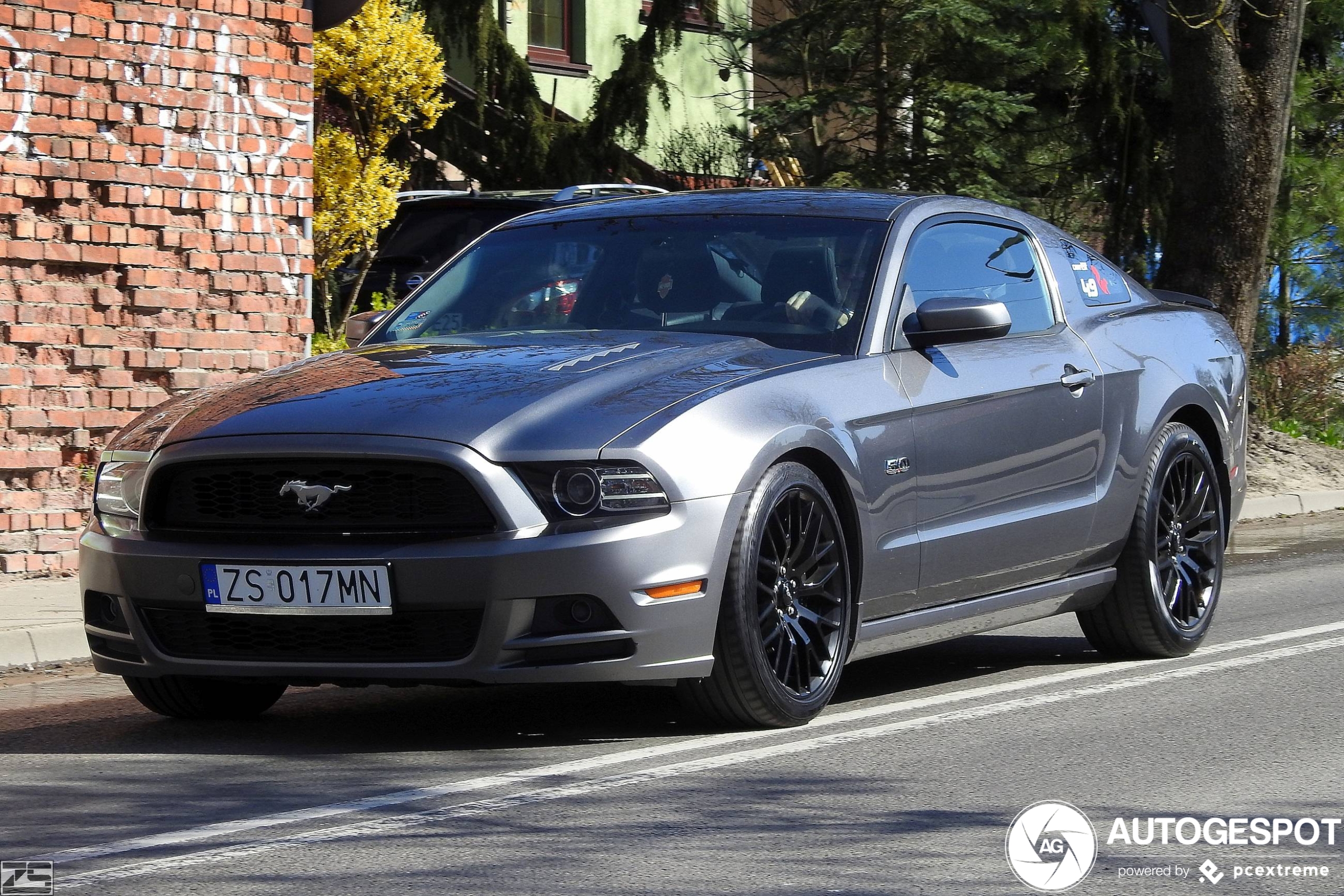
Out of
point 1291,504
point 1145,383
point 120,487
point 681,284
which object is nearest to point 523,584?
point 120,487

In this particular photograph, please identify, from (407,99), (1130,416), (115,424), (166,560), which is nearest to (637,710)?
(166,560)

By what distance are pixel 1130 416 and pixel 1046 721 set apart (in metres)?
1.59

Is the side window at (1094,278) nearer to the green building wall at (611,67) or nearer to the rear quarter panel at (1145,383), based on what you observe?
the rear quarter panel at (1145,383)

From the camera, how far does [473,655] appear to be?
5398mm

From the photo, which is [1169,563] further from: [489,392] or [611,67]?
[611,67]

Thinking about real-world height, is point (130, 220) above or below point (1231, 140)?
below

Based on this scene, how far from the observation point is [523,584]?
530cm

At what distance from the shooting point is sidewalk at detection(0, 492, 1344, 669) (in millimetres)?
7855

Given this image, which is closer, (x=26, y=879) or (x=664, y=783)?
(x=26, y=879)

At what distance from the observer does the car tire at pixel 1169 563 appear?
7.41 metres

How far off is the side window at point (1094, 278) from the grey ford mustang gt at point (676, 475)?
0.09 meters

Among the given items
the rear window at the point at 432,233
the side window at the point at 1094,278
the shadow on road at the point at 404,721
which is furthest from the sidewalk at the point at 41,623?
the rear window at the point at 432,233

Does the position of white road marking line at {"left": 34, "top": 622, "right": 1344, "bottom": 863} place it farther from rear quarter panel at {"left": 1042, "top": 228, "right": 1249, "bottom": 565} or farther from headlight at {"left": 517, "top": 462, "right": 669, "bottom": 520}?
headlight at {"left": 517, "top": 462, "right": 669, "bottom": 520}

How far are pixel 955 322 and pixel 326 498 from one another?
6.89 feet
